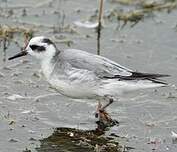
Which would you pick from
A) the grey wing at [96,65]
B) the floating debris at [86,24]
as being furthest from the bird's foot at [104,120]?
the floating debris at [86,24]

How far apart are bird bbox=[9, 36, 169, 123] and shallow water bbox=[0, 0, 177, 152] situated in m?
0.35

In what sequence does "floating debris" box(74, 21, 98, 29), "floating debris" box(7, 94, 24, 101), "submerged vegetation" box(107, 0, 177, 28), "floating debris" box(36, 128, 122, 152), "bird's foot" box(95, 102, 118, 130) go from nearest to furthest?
"floating debris" box(36, 128, 122, 152), "bird's foot" box(95, 102, 118, 130), "floating debris" box(7, 94, 24, 101), "floating debris" box(74, 21, 98, 29), "submerged vegetation" box(107, 0, 177, 28)

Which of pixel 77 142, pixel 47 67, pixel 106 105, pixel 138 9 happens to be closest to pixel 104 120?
pixel 106 105

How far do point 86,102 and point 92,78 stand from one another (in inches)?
29.9

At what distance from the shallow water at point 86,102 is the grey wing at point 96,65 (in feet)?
1.86

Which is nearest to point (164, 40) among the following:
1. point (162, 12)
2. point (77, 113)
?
point (162, 12)

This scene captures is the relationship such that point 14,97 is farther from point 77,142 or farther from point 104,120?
point 77,142

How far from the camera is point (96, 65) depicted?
27.0 feet

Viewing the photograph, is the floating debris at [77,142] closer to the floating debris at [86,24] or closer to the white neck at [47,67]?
the white neck at [47,67]

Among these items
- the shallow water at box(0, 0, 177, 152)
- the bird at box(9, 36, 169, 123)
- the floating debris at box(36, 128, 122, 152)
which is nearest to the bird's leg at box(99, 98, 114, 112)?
the bird at box(9, 36, 169, 123)

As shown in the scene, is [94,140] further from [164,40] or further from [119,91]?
[164,40]

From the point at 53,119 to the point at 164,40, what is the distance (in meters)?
3.19

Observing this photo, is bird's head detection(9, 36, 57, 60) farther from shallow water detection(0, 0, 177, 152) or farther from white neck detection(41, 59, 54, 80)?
shallow water detection(0, 0, 177, 152)

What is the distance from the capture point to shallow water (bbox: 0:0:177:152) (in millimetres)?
7863
